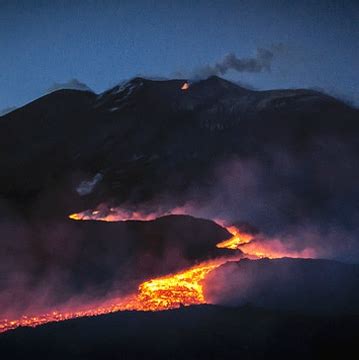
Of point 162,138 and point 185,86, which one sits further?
point 185,86

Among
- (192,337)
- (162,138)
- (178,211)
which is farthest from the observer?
(162,138)

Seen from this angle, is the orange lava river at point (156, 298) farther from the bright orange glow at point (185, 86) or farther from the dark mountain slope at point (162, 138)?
the bright orange glow at point (185, 86)

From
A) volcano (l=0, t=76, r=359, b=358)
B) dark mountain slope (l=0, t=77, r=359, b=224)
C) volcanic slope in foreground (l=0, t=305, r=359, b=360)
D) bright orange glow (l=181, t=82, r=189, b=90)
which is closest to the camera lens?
A: volcanic slope in foreground (l=0, t=305, r=359, b=360)

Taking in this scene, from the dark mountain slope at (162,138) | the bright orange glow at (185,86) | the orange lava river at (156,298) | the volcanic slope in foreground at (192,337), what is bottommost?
the orange lava river at (156,298)

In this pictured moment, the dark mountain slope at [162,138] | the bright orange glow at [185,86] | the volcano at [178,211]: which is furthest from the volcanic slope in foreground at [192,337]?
the bright orange glow at [185,86]

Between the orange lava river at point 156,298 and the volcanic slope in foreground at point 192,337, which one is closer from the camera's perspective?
the volcanic slope in foreground at point 192,337

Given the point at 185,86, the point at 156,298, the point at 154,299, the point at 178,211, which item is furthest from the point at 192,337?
the point at 185,86

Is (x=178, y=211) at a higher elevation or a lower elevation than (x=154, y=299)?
lower

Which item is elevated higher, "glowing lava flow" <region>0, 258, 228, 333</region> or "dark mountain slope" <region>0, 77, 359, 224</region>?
"dark mountain slope" <region>0, 77, 359, 224</region>

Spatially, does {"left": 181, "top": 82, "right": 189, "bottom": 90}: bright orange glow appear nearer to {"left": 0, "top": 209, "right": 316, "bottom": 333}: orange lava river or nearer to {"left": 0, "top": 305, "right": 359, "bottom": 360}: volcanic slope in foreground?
{"left": 0, "top": 209, "right": 316, "bottom": 333}: orange lava river

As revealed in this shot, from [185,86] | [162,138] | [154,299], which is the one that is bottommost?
[154,299]

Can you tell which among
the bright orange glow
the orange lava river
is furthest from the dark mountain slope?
the orange lava river

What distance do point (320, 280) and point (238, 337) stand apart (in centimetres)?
527

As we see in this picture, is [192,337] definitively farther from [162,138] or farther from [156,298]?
[162,138]
